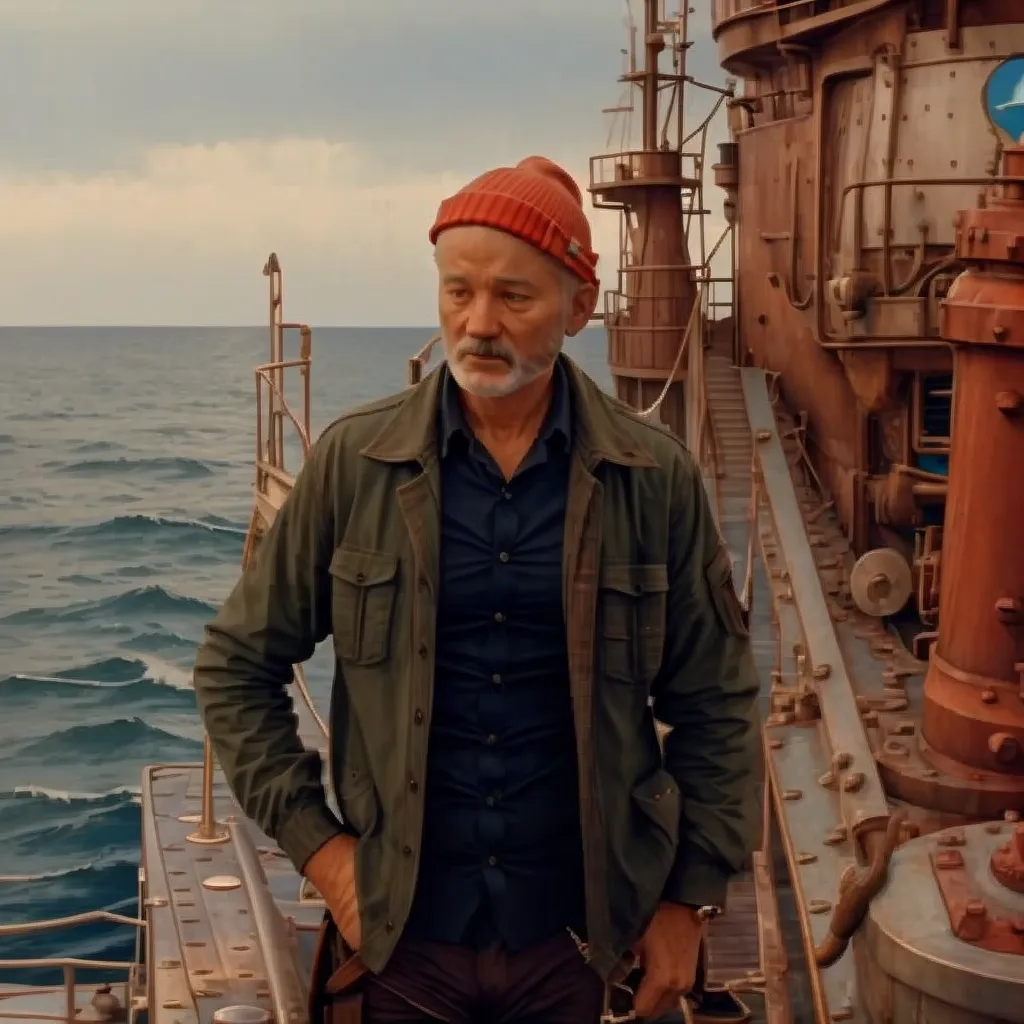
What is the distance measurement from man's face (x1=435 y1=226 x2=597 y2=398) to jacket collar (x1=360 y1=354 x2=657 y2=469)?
0.46 feet

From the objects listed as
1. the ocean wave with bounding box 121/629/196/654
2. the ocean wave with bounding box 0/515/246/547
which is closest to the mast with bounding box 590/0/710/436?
Answer: the ocean wave with bounding box 121/629/196/654

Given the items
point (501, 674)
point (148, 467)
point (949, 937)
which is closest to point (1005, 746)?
point (949, 937)

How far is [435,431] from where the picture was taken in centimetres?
343

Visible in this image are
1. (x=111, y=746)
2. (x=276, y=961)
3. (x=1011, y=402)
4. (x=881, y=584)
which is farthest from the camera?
(x=111, y=746)

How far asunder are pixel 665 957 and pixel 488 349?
1.29 meters

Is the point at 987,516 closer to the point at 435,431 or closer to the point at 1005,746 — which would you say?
the point at 1005,746

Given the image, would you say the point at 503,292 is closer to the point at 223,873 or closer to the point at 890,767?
the point at 890,767

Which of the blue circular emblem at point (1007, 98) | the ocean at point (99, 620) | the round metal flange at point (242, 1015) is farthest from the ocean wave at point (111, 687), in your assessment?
the round metal flange at point (242, 1015)

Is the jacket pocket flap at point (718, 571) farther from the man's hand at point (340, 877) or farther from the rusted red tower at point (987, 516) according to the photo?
the rusted red tower at point (987, 516)

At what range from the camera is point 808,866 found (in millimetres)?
8602

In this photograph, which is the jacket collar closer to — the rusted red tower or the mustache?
the mustache

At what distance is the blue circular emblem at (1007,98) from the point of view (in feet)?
35.7

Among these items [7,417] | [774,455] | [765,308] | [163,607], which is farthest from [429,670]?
[7,417]

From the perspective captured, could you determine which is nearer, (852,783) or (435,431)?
(435,431)
